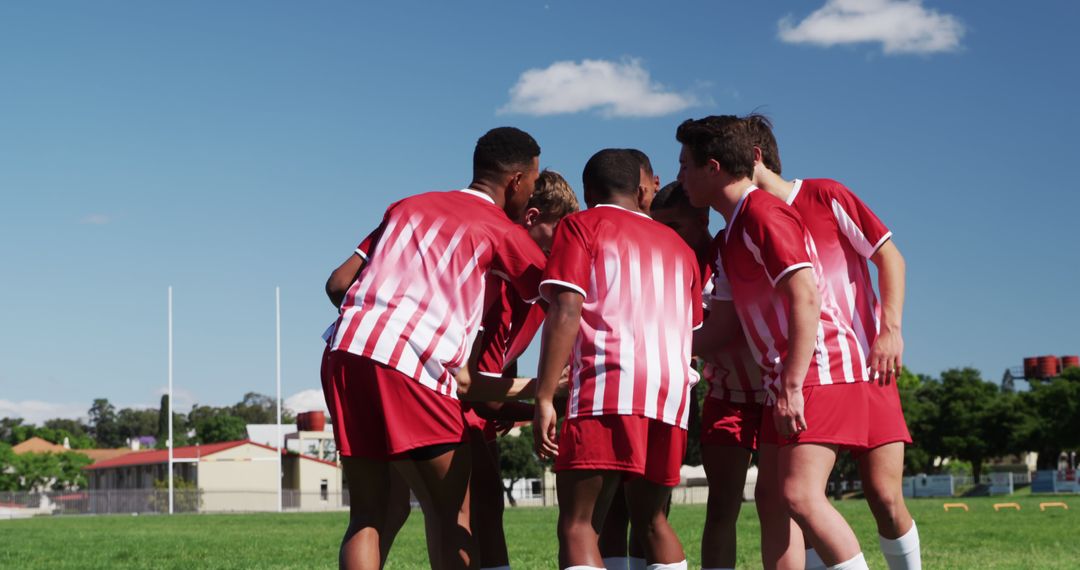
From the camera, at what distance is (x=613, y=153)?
17.9 ft

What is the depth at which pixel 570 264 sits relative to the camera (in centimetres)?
493

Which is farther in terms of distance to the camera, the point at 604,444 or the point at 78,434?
the point at 78,434

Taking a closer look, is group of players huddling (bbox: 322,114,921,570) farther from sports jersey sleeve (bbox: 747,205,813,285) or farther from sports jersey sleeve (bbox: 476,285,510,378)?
sports jersey sleeve (bbox: 476,285,510,378)

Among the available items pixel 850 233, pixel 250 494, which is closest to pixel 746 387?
pixel 850 233

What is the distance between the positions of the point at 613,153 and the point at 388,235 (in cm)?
114

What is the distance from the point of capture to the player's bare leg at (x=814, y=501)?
15.9 feet

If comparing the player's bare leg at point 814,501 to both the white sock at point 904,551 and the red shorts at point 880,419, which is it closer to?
the red shorts at point 880,419

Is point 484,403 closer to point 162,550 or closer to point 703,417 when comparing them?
point 703,417

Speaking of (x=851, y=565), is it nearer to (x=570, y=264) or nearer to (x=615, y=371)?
(x=615, y=371)

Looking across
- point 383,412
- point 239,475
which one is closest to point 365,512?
point 383,412

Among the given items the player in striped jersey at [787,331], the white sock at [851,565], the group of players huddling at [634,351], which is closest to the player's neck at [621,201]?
the group of players huddling at [634,351]

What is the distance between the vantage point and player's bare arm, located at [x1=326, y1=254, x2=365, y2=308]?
5.33 meters

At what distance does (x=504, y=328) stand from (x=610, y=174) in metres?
1.15

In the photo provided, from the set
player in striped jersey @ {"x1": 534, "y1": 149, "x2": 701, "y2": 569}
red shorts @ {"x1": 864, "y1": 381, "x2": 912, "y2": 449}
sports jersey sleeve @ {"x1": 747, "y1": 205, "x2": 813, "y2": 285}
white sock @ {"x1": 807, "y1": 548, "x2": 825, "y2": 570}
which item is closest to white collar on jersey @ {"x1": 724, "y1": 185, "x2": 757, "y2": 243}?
sports jersey sleeve @ {"x1": 747, "y1": 205, "x2": 813, "y2": 285}
